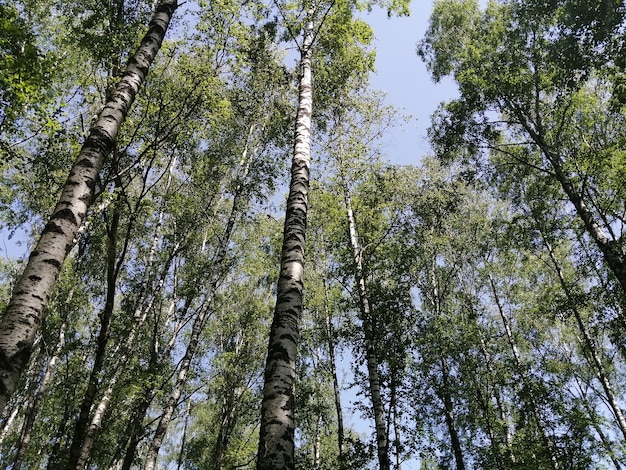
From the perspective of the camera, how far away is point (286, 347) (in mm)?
4059

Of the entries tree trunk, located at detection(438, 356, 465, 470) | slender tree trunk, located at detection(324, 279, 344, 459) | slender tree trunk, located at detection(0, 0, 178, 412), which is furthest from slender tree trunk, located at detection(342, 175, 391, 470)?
slender tree trunk, located at detection(0, 0, 178, 412)

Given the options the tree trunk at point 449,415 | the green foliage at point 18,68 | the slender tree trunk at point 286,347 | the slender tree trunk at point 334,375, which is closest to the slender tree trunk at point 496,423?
the tree trunk at point 449,415

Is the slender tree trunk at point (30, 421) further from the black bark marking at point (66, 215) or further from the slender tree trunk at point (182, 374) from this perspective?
the black bark marking at point (66, 215)

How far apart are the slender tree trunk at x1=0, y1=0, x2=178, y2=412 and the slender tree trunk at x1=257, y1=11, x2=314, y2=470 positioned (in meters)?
1.97

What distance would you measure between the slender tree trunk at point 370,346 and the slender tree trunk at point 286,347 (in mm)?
6233

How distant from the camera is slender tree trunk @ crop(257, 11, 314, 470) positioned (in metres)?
3.37

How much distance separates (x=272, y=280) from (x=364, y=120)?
29.2 feet

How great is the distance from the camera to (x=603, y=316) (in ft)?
48.2

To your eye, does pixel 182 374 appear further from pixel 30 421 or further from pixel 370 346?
pixel 30 421

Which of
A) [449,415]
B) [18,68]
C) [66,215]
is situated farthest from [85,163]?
[449,415]

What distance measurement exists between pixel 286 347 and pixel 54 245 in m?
2.36

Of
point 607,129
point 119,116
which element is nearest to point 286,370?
point 119,116

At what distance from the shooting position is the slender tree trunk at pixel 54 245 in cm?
294

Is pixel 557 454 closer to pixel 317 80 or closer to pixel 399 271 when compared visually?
pixel 399 271
